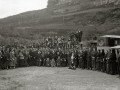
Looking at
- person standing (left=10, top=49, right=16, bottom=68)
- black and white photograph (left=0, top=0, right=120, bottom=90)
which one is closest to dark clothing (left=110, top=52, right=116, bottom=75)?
black and white photograph (left=0, top=0, right=120, bottom=90)

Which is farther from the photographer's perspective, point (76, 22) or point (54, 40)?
point (76, 22)

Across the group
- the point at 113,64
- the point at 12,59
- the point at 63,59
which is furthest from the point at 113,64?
the point at 12,59

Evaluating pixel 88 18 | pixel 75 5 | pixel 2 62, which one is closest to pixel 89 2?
pixel 75 5

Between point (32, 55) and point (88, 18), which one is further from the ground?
point (88, 18)

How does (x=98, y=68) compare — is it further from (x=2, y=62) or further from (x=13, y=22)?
(x=13, y=22)

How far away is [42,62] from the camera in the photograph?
1909cm

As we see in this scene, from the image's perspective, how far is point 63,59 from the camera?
60.4ft

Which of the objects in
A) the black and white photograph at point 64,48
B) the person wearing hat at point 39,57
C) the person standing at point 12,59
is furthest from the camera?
the person wearing hat at point 39,57

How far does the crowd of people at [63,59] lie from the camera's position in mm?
13477

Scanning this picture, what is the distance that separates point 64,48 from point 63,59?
381 centimetres

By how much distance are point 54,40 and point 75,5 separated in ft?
84.7

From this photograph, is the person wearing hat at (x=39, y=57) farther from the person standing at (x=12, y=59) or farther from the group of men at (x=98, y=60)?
the group of men at (x=98, y=60)

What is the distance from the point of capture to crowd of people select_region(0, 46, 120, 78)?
44.2ft

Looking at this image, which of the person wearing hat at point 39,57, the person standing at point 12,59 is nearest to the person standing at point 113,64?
the person wearing hat at point 39,57
